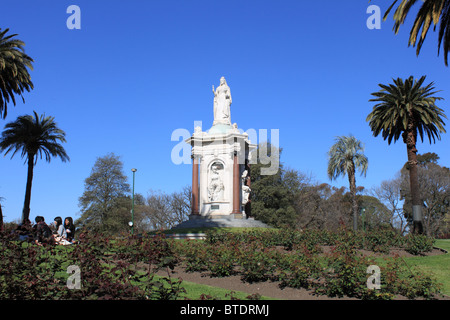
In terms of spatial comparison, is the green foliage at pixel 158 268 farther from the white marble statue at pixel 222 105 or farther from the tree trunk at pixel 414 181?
the white marble statue at pixel 222 105

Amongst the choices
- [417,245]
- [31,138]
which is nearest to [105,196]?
[31,138]

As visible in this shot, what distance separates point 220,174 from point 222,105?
650 cm

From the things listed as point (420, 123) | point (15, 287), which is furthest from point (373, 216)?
point (15, 287)

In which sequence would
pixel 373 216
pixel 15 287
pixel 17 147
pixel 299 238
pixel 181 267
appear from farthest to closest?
pixel 373 216, pixel 17 147, pixel 299 238, pixel 181 267, pixel 15 287

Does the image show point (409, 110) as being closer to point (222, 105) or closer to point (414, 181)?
point (414, 181)

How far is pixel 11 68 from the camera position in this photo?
27.7 m

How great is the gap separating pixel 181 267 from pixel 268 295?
462 centimetres

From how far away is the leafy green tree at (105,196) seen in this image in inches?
2039

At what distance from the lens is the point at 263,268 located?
481 inches

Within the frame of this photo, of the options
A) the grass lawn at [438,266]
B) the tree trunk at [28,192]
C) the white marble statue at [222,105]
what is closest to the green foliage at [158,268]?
the grass lawn at [438,266]

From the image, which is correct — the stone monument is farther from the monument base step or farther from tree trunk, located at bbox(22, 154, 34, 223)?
tree trunk, located at bbox(22, 154, 34, 223)

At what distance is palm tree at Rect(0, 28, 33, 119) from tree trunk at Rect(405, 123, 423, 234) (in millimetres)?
29046

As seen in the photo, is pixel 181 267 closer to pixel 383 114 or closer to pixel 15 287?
pixel 15 287

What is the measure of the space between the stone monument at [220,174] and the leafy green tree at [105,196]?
2148 cm
